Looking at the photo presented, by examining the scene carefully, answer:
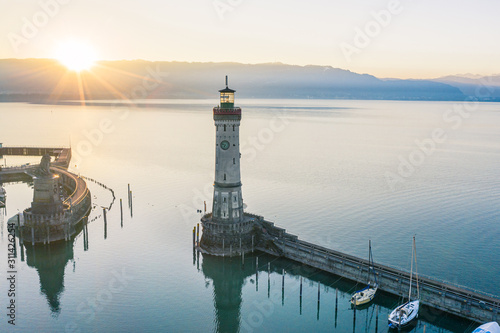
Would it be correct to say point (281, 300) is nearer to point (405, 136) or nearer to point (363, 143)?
point (363, 143)

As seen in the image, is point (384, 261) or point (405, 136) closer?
point (384, 261)

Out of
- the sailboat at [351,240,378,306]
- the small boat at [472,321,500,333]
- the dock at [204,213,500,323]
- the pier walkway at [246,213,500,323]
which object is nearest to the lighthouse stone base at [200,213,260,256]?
the dock at [204,213,500,323]

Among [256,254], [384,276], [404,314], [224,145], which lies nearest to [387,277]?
[384,276]

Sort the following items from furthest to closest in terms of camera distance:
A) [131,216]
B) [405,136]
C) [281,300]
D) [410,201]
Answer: [405,136]
[410,201]
[131,216]
[281,300]

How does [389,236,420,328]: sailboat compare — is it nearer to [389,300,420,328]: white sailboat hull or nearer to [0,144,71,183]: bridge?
[389,300,420,328]: white sailboat hull

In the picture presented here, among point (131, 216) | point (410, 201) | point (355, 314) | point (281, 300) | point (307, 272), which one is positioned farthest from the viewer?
point (410, 201)

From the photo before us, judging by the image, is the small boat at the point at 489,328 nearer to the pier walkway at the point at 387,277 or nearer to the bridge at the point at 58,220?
the pier walkway at the point at 387,277

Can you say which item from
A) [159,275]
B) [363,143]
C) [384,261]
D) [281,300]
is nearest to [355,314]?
[281,300]
